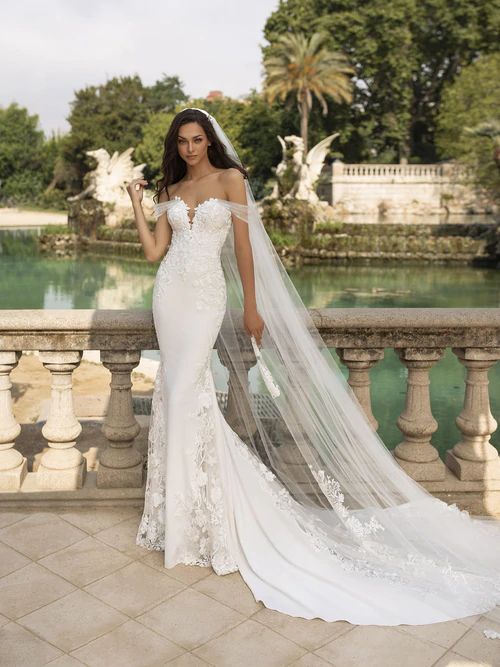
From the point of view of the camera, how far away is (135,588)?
3.10 metres

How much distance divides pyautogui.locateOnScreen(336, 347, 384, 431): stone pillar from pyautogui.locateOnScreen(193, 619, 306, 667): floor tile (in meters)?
1.25

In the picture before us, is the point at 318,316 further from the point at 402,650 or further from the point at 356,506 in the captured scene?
the point at 402,650

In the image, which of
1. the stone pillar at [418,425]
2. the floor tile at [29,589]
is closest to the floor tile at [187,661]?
the floor tile at [29,589]

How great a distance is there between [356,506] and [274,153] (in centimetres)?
4473

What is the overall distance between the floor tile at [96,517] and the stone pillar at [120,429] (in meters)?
0.13

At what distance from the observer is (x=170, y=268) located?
11.1ft

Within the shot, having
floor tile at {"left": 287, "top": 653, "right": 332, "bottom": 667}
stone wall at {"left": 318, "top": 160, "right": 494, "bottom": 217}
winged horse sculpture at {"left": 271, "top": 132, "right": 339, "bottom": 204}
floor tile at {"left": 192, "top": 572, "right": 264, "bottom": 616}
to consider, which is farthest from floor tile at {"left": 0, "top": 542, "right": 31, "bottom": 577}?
stone wall at {"left": 318, "top": 160, "right": 494, "bottom": 217}

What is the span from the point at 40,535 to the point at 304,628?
4.57ft

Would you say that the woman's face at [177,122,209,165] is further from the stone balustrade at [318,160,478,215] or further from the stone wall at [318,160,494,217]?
the stone wall at [318,160,494,217]

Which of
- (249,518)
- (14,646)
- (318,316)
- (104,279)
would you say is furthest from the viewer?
(104,279)

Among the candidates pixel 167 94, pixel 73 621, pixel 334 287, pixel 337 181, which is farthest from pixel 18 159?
pixel 73 621

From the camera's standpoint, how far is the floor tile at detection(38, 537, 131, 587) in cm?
318

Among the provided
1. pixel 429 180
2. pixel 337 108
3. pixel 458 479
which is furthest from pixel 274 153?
pixel 458 479

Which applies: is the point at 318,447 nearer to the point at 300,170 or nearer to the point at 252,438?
the point at 252,438
